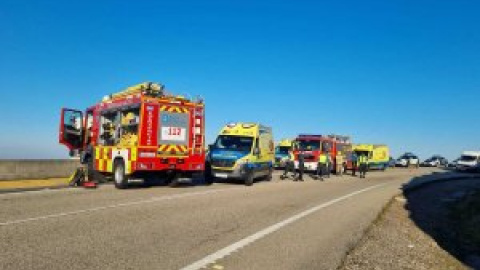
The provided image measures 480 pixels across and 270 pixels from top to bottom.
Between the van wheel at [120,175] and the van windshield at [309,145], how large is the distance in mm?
17037

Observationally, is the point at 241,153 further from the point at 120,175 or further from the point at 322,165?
the point at 322,165

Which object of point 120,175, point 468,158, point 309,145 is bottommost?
point 120,175

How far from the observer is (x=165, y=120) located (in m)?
18.9

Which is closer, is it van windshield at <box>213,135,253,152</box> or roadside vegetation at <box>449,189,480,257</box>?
roadside vegetation at <box>449,189,480,257</box>

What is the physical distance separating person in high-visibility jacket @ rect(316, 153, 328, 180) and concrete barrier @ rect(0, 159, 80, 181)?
1362 cm

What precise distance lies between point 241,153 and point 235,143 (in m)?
0.94

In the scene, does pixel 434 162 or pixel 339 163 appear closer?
pixel 339 163

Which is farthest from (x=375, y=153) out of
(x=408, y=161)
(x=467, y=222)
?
(x=467, y=222)

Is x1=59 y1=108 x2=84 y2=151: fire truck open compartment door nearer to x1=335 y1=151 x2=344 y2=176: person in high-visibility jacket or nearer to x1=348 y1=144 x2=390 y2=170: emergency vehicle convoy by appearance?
x1=335 y1=151 x2=344 y2=176: person in high-visibility jacket

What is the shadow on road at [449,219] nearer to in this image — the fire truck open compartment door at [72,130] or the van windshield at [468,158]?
the fire truck open compartment door at [72,130]

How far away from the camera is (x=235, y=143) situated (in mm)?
23656

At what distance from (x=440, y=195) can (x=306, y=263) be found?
796 inches

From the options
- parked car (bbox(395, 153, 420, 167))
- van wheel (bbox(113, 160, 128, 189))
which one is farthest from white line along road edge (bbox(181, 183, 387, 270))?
parked car (bbox(395, 153, 420, 167))

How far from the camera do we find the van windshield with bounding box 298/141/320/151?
33.8m
